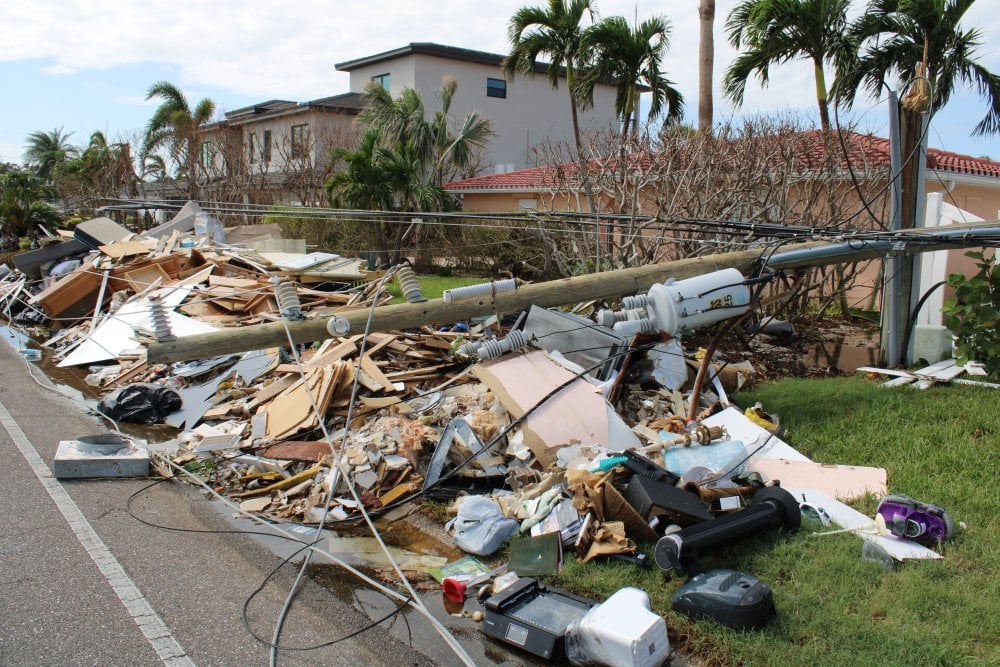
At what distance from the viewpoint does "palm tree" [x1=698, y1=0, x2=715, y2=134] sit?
1725cm

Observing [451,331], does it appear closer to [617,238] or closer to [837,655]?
[617,238]

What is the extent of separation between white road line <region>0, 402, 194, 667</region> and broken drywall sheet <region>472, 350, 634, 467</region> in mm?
3403

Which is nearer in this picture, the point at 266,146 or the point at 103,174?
the point at 103,174

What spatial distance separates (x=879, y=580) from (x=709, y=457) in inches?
75.6

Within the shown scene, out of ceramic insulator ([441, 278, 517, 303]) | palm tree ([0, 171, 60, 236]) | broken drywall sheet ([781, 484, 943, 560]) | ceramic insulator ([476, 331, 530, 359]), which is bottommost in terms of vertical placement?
broken drywall sheet ([781, 484, 943, 560])

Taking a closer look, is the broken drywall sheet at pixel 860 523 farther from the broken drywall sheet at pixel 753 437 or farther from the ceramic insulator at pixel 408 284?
the ceramic insulator at pixel 408 284

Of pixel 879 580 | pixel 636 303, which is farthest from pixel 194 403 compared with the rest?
pixel 879 580

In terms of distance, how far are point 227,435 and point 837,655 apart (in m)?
6.60

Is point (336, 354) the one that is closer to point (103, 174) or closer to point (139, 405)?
point (139, 405)

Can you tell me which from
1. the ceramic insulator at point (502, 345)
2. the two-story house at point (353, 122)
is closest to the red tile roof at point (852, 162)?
the two-story house at point (353, 122)

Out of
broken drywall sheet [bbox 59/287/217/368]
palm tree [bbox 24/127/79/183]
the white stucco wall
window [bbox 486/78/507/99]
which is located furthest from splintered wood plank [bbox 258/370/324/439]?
palm tree [bbox 24/127/79/183]

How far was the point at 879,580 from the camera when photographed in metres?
4.67

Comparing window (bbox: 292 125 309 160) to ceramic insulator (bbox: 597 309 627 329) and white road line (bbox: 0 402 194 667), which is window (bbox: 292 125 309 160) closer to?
white road line (bbox: 0 402 194 667)

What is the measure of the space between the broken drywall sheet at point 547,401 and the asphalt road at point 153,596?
96.1 inches
